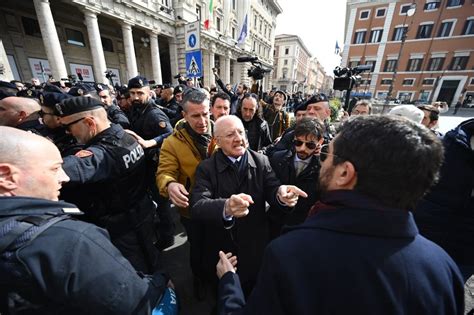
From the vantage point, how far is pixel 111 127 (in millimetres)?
1771

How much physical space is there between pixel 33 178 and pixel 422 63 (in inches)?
1579

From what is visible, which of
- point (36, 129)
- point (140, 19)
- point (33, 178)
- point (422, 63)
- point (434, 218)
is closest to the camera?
point (33, 178)

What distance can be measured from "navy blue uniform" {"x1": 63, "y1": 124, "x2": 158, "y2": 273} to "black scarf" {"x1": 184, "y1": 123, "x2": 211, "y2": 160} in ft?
1.73

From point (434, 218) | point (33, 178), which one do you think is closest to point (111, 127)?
point (33, 178)

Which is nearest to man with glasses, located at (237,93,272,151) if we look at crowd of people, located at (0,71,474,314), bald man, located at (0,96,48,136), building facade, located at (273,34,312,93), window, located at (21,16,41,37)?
crowd of people, located at (0,71,474,314)

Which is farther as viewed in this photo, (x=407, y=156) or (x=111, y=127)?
(x=111, y=127)

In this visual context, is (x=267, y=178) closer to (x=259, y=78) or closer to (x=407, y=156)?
(x=407, y=156)

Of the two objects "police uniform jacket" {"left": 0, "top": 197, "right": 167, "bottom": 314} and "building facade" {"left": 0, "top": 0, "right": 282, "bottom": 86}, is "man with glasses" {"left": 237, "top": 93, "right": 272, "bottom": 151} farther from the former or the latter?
"building facade" {"left": 0, "top": 0, "right": 282, "bottom": 86}

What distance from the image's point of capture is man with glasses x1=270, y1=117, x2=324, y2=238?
6.68 ft

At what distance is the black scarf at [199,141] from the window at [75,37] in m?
17.5

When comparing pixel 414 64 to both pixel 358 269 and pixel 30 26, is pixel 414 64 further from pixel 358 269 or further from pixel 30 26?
pixel 30 26

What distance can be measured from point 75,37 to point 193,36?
48.2ft

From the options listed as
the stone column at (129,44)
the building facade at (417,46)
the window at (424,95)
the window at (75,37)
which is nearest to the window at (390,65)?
the building facade at (417,46)

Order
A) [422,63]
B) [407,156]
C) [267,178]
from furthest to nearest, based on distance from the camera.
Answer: [422,63] < [267,178] < [407,156]
